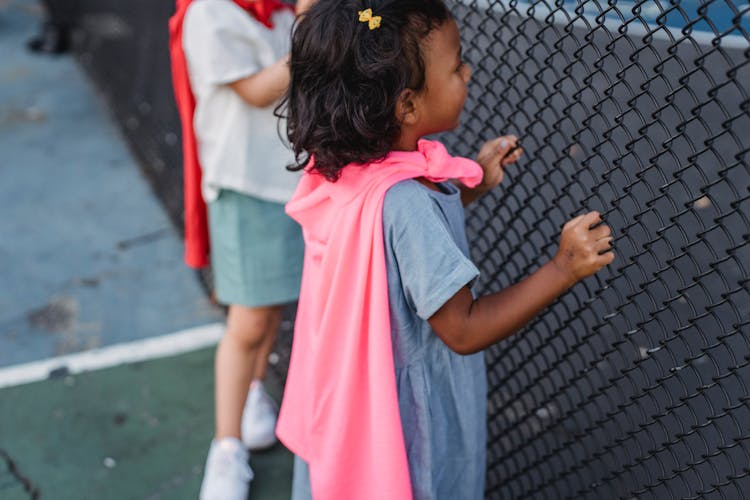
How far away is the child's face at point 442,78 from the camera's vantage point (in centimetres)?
161

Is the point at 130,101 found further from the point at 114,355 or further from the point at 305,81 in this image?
the point at 305,81

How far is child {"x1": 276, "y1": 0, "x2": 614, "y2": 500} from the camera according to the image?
1574 millimetres

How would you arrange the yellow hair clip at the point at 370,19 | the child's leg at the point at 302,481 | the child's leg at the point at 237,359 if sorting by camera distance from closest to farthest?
the yellow hair clip at the point at 370,19 < the child's leg at the point at 302,481 < the child's leg at the point at 237,359

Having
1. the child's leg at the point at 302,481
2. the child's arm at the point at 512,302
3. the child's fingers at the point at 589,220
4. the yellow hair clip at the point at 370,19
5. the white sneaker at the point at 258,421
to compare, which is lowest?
the white sneaker at the point at 258,421

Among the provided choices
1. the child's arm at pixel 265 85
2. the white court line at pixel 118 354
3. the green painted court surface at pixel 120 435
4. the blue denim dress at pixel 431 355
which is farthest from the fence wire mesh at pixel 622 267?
the white court line at pixel 118 354

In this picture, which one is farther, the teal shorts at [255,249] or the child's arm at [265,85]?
the teal shorts at [255,249]

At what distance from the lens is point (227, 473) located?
8.69 feet

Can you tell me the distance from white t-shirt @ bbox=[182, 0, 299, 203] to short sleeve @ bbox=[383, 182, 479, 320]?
0.65 m

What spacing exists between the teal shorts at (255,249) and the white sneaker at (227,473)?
0.50 meters

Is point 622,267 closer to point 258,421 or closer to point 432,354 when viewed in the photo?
point 432,354

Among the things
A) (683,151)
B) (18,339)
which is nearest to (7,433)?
(18,339)

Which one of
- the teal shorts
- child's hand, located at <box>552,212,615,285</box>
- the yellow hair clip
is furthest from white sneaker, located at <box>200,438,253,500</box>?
the yellow hair clip

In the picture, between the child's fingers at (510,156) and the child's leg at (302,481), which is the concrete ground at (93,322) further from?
the child's fingers at (510,156)

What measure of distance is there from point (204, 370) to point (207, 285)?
63 centimetres
